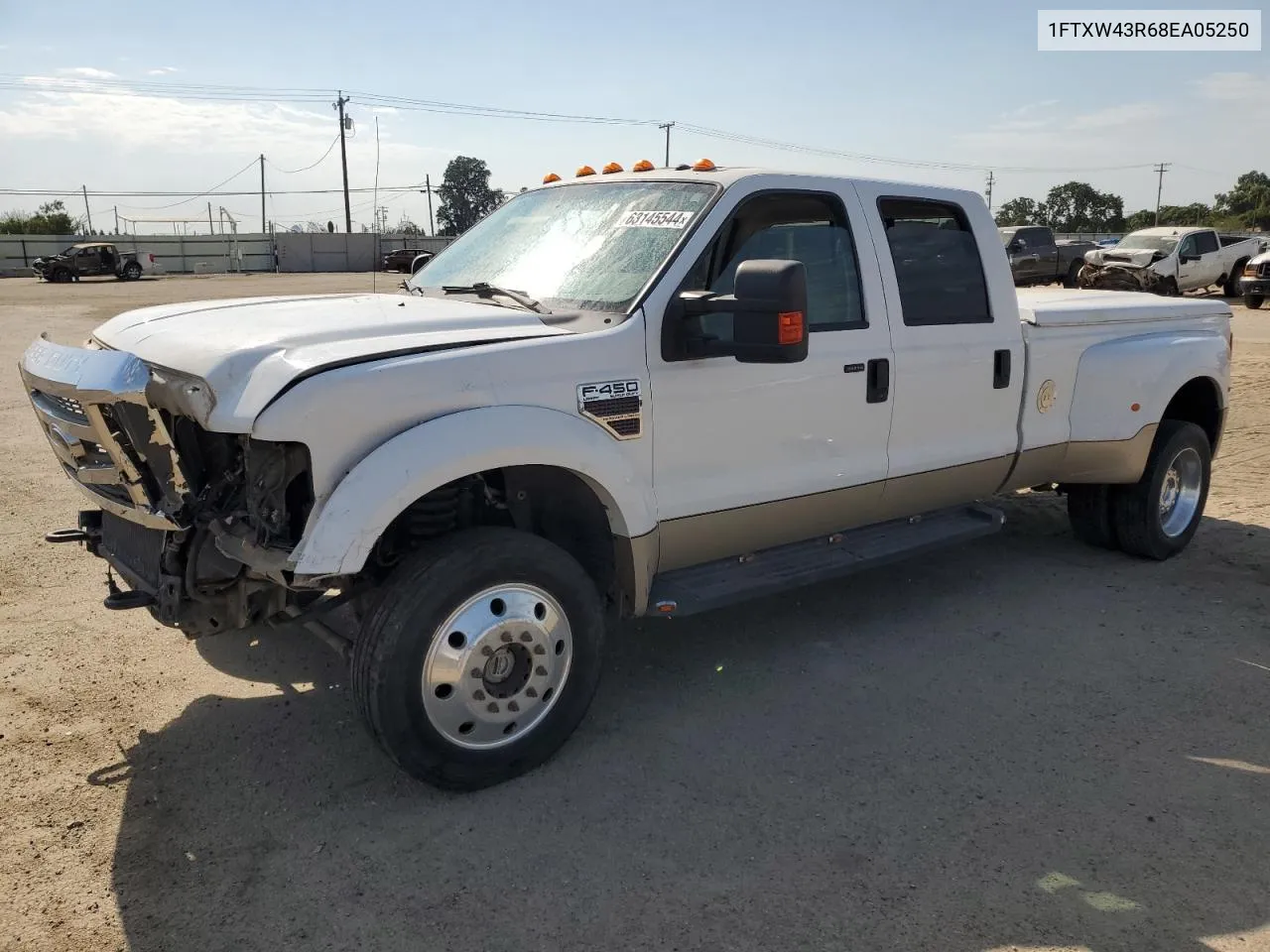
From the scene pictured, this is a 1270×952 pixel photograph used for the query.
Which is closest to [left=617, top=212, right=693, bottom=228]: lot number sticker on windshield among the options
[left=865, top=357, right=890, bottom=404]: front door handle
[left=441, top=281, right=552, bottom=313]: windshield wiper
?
[left=441, top=281, right=552, bottom=313]: windshield wiper

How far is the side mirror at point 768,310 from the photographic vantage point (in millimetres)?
3277

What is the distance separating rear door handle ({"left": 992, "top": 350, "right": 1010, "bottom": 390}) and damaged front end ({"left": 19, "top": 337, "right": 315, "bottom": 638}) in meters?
3.29

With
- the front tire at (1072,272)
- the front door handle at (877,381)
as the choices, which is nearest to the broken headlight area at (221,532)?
the front door handle at (877,381)

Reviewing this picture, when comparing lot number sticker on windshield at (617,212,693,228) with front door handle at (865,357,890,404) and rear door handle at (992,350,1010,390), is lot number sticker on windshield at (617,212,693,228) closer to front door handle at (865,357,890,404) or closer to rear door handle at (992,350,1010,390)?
front door handle at (865,357,890,404)

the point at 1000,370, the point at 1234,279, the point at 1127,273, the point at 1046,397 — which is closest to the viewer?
the point at 1000,370

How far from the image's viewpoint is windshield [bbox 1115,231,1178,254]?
23406mm

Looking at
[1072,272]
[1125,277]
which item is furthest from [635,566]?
[1072,272]

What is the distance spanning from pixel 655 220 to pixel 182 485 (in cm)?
201

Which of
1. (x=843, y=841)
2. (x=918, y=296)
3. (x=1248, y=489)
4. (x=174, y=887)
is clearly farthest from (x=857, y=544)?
(x=1248, y=489)

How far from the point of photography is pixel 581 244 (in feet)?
13.5

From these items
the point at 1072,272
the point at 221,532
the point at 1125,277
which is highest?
the point at 1072,272

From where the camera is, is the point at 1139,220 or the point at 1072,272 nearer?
the point at 1072,272

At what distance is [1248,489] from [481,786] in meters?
6.53

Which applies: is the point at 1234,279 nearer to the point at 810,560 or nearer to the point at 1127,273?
the point at 1127,273
